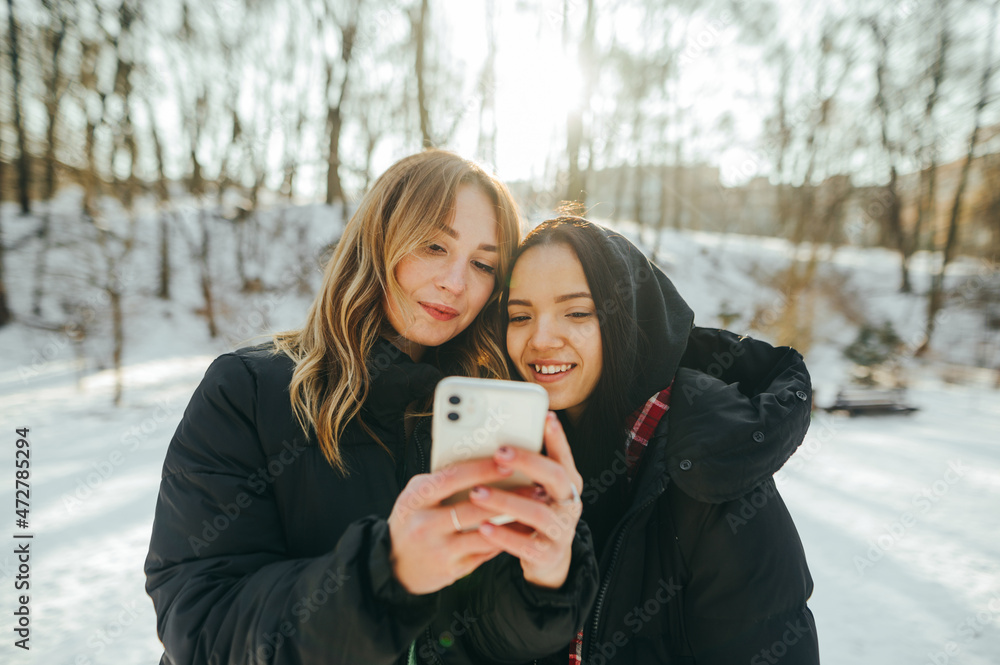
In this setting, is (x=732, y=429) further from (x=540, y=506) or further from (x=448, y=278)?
(x=448, y=278)

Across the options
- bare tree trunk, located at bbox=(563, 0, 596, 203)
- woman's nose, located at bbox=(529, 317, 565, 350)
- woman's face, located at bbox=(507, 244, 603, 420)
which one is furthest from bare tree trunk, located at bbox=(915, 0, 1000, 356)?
woman's nose, located at bbox=(529, 317, 565, 350)

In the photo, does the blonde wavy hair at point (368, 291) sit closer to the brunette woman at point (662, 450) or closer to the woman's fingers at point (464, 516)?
the brunette woman at point (662, 450)

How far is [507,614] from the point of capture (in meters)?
1.23

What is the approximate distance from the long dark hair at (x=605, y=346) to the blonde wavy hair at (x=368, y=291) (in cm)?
22

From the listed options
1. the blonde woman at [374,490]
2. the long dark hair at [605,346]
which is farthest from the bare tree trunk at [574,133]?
the blonde woman at [374,490]

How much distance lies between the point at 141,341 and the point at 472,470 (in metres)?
13.1

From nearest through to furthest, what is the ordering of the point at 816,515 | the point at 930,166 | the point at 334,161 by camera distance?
the point at 816,515
the point at 930,166
the point at 334,161

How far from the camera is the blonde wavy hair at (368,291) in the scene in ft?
4.87

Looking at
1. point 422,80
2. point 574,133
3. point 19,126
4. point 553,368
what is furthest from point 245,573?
point 19,126

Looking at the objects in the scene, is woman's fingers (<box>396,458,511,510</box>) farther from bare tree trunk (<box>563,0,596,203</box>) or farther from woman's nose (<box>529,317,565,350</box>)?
→ bare tree trunk (<box>563,0,596,203</box>)

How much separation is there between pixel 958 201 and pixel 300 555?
67.4 ft

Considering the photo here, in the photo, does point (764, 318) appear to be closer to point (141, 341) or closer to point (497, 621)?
point (497, 621)

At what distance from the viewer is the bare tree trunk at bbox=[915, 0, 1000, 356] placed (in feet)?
→ 44.2

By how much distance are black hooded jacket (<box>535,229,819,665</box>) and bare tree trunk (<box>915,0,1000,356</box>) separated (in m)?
15.8
